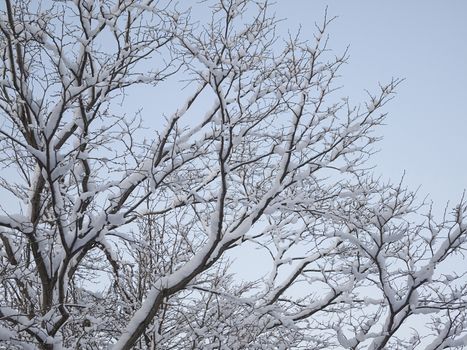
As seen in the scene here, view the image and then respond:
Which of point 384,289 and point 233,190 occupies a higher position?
point 233,190

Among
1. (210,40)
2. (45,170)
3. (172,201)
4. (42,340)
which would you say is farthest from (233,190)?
(42,340)

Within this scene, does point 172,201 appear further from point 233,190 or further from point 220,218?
point 220,218

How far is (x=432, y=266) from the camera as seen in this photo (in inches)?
172

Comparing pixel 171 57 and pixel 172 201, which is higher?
pixel 171 57

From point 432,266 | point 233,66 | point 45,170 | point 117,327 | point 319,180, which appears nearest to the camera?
point 432,266

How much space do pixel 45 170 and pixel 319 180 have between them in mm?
3598

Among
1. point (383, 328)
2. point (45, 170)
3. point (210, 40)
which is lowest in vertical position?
point (383, 328)

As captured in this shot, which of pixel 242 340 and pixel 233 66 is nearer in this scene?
pixel 233 66

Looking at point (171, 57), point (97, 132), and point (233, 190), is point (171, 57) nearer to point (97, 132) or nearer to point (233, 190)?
point (97, 132)

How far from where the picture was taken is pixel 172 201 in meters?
7.20

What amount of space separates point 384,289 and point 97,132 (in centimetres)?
374

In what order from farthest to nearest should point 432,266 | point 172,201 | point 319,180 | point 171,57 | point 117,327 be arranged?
point 172,201 → point 319,180 → point 117,327 → point 171,57 → point 432,266

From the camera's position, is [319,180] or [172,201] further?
[172,201]

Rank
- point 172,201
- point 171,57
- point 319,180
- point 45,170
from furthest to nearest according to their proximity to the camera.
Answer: point 172,201, point 319,180, point 171,57, point 45,170
